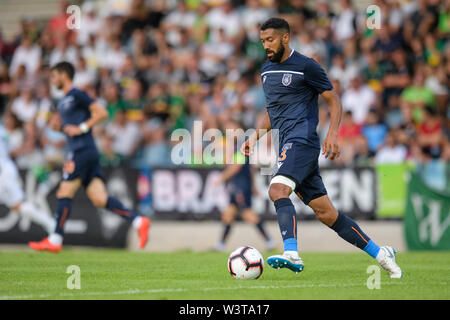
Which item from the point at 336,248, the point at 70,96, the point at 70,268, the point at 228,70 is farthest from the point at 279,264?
the point at 228,70

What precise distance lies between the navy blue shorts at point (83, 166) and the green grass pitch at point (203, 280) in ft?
4.53

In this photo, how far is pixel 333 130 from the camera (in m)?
7.60

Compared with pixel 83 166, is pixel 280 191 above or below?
below

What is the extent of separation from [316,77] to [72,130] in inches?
207

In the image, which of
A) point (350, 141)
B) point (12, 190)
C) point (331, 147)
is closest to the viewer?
point (331, 147)

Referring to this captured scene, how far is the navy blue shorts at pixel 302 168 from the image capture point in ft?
25.2

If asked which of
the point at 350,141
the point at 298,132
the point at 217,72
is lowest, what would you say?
the point at 298,132

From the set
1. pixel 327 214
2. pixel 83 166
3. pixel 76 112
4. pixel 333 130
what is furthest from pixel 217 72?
pixel 333 130

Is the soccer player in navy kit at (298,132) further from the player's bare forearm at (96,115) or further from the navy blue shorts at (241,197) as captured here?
the navy blue shorts at (241,197)

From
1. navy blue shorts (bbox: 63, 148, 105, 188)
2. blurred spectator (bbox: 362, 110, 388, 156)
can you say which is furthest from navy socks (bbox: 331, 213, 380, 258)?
blurred spectator (bbox: 362, 110, 388, 156)

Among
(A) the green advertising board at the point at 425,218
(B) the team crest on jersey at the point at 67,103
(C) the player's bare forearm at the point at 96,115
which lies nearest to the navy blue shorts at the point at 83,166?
(C) the player's bare forearm at the point at 96,115

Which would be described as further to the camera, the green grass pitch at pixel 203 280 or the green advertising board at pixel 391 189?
the green advertising board at pixel 391 189

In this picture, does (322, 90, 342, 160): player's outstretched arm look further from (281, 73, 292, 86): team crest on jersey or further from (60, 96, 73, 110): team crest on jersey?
Answer: (60, 96, 73, 110): team crest on jersey

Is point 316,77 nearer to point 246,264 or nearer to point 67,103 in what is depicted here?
point 246,264
